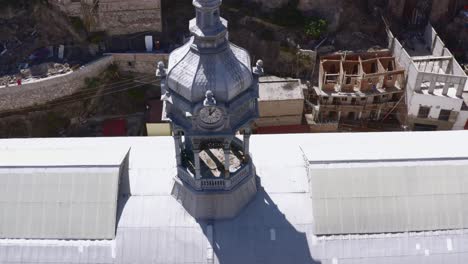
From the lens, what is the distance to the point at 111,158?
135 feet

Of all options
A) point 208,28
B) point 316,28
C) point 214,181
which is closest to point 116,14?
point 316,28

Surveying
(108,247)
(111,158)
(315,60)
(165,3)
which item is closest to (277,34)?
(315,60)

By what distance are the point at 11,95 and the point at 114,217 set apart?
122ft

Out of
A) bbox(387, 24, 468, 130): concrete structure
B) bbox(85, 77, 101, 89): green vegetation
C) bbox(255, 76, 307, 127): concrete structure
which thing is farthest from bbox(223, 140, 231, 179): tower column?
bbox(85, 77, 101, 89): green vegetation

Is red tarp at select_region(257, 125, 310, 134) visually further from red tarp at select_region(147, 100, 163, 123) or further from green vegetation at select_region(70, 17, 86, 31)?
green vegetation at select_region(70, 17, 86, 31)

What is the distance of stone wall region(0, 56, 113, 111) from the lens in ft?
217

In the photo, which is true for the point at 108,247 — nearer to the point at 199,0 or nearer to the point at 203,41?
the point at 203,41

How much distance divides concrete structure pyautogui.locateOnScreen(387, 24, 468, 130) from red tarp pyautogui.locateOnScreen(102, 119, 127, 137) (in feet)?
127

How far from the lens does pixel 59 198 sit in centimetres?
3856

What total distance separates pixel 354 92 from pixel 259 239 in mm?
33192

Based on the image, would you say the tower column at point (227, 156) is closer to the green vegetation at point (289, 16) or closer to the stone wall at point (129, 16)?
the green vegetation at point (289, 16)

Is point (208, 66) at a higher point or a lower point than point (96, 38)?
higher

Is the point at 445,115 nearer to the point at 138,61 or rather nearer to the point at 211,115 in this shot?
the point at 211,115

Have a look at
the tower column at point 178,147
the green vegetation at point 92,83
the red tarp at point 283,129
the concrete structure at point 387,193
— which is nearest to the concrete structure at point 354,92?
the red tarp at point 283,129
